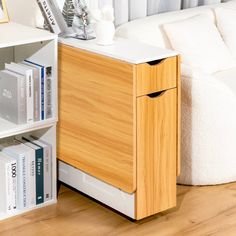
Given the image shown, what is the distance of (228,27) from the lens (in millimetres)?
3832

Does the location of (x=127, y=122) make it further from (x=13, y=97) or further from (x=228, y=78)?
(x=228, y=78)

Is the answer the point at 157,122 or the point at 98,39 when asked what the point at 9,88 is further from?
the point at 157,122

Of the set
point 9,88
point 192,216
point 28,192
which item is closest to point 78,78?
point 9,88

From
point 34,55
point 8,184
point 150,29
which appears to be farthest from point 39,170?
point 150,29

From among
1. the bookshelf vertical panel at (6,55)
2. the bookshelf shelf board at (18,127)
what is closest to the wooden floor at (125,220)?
the bookshelf shelf board at (18,127)

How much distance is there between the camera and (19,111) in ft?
9.55

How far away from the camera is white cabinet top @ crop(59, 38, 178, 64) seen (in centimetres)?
271

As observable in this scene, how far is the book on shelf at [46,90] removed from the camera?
2951 mm

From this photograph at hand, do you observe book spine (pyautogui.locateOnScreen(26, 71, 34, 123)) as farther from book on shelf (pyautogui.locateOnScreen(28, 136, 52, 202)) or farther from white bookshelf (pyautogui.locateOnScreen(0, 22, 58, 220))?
book on shelf (pyautogui.locateOnScreen(28, 136, 52, 202))

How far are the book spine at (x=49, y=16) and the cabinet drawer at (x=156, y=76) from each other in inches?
19.7

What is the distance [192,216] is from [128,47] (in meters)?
0.75

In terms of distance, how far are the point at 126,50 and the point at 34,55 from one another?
47 cm

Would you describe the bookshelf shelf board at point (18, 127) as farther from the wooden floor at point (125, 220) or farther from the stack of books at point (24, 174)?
the wooden floor at point (125, 220)

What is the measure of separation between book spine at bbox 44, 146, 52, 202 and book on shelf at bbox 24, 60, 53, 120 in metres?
0.15
